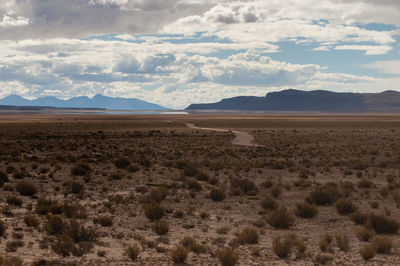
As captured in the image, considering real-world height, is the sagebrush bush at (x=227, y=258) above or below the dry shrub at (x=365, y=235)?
above

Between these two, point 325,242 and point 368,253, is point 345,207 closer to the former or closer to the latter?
point 325,242

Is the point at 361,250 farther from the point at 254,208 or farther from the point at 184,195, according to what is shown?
the point at 184,195

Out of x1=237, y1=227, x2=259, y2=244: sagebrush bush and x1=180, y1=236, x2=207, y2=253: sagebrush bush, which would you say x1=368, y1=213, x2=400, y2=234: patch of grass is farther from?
x1=180, y1=236, x2=207, y2=253: sagebrush bush

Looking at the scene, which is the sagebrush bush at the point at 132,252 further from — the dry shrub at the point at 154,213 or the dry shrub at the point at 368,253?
the dry shrub at the point at 368,253

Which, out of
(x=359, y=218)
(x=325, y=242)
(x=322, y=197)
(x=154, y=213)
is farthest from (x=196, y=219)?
(x=322, y=197)

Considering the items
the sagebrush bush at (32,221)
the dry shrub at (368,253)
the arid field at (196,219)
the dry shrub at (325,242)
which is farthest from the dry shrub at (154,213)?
the dry shrub at (368,253)

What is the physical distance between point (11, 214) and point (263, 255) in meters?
8.33

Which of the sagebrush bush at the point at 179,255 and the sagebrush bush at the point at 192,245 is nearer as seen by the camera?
the sagebrush bush at the point at 179,255

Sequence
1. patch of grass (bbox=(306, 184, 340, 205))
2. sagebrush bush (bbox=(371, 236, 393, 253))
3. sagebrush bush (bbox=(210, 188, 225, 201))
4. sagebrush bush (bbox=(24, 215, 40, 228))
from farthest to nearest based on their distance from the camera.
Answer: sagebrush bush (bbox=(210, 188, 225, 201)), patch of grass (bbox=(306, 184, 340, 205)), sagebrush bush (bbox=(24, 215, 40, 228)), sagebrush bush (bbox=(371, 236, 393, 253))

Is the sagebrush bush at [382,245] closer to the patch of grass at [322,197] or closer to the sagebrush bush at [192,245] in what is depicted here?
the sagebrush bush at [192,245]

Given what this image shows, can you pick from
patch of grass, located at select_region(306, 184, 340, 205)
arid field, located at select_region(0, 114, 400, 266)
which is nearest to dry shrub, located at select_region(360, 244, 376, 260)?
arid field, located at select_region(0, 114, 400, 266)

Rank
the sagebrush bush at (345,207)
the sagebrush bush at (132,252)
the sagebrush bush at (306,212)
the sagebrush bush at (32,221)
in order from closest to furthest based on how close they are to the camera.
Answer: the sagebrush bush at (132,252) → the sagebrush bush at (32,221) → the sagebrush bush at (306,212) → the sagebrush bush at (345,207)

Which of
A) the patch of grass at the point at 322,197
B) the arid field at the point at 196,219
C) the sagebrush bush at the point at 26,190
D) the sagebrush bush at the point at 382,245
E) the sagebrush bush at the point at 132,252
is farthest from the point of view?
the sagebrush bush at the point at 26,190

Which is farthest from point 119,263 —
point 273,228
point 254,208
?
point 254,208
